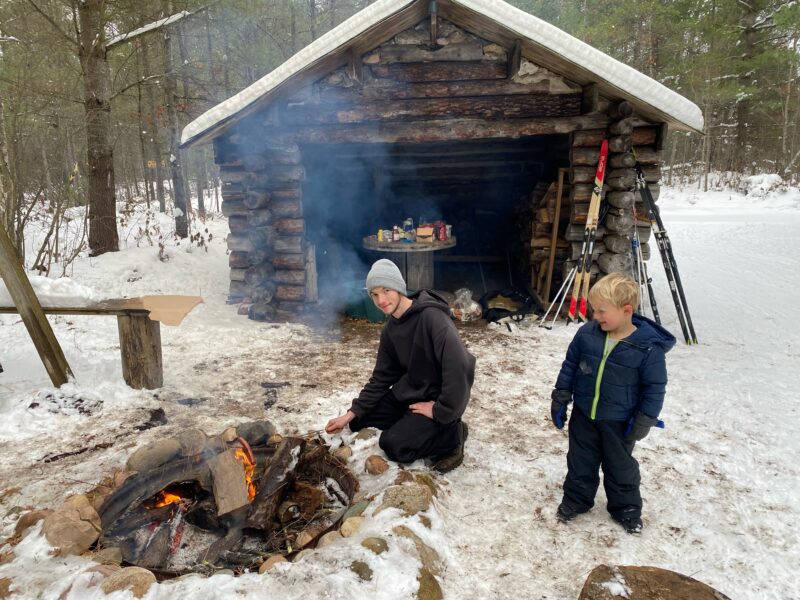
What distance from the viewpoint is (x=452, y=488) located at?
10.9 feet

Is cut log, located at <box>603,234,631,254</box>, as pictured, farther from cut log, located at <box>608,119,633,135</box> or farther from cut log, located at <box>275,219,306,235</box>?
cut log, located at <box>275,219,306,235</box>

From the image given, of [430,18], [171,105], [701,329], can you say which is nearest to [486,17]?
[430,18]

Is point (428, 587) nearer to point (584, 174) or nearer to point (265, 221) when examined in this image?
point (265, 221)

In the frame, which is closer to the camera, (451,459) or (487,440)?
(451,459)

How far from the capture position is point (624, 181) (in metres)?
6.81

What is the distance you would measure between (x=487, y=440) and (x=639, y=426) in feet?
5.00

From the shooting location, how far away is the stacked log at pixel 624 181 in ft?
21.9

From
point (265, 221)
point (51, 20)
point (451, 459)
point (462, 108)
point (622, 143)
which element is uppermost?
point (51, 20)

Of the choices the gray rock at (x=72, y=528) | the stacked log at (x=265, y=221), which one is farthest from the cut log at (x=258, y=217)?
the gray rock at (x=72, y=528)

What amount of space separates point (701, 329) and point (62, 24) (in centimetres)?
1291

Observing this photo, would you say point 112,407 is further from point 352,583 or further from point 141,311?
point 352,583

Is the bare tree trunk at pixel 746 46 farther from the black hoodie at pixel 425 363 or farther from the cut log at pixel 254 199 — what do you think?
the black hoodie at pixel 425 363

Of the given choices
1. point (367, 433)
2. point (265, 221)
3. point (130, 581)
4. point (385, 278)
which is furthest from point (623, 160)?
point (130, 581)

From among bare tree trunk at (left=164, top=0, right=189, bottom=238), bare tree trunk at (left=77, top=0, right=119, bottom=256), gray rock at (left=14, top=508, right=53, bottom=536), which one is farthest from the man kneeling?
bare tree trunk at (left=164, top=0, right=189, bottom=238)
